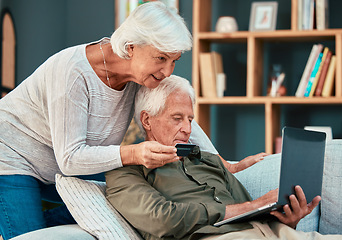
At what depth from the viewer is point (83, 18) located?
176 inches

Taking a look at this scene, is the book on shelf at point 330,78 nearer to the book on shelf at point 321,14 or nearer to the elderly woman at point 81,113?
the book on shelf at point 321,14

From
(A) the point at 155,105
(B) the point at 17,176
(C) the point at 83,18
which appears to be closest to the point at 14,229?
(B) the point at 17,176

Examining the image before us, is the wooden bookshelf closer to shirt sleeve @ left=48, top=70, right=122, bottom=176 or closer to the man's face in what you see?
the man's face

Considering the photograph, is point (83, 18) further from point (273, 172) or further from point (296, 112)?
point (273, 172)

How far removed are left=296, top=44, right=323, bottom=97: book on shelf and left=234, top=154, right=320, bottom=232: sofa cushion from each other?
167cm

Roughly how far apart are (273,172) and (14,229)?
3.40 feet

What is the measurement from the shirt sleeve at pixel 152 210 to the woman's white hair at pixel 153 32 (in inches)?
17.6

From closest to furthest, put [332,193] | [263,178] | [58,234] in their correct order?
1. [58,234]
2. [332,193]
3. [263,178]

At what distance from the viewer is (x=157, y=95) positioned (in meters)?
1.81

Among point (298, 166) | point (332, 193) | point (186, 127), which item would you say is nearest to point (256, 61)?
point (332, 193)

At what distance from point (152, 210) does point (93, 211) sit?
0.22m

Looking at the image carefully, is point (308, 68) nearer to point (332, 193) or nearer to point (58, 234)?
point (332, 193)

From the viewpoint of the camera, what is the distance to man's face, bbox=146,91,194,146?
5.92 ft

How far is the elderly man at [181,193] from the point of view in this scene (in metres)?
1.55
